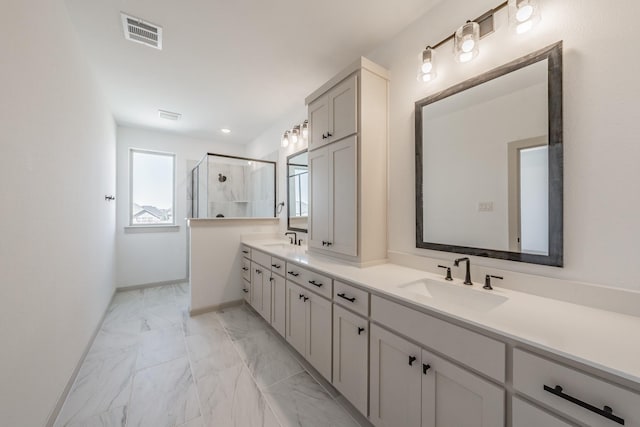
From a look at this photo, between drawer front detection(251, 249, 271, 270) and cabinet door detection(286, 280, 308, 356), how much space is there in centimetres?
47

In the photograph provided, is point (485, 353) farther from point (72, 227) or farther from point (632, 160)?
point (72, 227)

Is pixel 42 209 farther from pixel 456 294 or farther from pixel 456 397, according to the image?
pixel 456 294

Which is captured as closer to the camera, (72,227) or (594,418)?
(594,418)

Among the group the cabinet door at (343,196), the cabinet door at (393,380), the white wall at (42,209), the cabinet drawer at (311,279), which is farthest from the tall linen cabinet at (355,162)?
the white wall at (42,209)

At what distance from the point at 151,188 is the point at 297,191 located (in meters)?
2.80

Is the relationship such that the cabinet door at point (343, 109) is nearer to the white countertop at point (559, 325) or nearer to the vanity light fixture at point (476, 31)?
the vanity light fixture at point (476, 31)

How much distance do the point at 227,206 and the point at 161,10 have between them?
2.56 m

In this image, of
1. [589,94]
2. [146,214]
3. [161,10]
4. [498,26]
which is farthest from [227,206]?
[589,94]

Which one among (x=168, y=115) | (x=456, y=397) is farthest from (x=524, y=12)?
(x=168, y=115)

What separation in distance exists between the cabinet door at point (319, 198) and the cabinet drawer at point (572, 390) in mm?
1475

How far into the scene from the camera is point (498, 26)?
1.36 meters

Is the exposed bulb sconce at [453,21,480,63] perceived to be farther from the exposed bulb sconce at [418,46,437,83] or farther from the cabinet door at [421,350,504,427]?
the cabinet door at [421,350,504,427]

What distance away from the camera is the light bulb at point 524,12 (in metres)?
1.16

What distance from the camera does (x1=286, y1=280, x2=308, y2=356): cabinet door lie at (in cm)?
191
